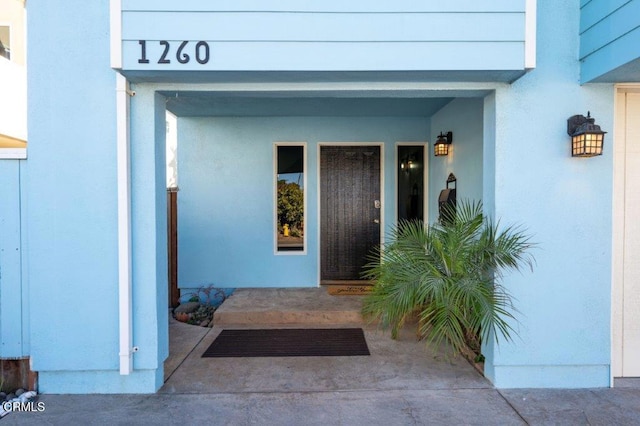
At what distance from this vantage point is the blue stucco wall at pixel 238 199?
535cm

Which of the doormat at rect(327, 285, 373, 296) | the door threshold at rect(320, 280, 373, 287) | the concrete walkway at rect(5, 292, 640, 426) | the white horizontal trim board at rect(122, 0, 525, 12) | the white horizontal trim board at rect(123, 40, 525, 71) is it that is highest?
the white horizontal trim board at rect(122, 0, 525, 12)

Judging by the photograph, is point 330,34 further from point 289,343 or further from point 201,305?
point 201,305

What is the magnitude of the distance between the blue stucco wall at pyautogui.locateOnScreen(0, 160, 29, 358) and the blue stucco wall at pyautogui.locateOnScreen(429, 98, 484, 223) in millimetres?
3972

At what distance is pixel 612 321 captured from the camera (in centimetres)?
294

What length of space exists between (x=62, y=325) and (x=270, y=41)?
8.41 feet

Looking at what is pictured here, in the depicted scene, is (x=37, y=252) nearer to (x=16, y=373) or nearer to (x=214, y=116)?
(x=16, y=373)

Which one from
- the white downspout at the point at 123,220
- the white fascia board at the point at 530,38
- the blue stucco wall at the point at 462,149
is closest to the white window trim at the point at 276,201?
the blue stucco wall at the point at 462,149

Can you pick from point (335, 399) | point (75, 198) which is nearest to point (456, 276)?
point (335, 399)

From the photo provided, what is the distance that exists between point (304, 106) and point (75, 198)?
279cm

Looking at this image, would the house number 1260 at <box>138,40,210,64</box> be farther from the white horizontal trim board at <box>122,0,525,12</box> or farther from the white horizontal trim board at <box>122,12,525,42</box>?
the white horizontal trim board at <box>122,0,525,12</box>

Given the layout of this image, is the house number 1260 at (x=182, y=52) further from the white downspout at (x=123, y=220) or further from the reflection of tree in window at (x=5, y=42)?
the reflection of tree in window at (x=5, y=42)

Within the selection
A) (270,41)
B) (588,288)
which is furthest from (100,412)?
(588,288)

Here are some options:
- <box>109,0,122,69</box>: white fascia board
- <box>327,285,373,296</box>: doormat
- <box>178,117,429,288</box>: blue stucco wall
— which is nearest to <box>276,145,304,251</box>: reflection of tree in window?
<box>178,117,429,288</box>: blue stucco wall

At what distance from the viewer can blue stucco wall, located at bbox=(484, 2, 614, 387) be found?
9.25 ft
